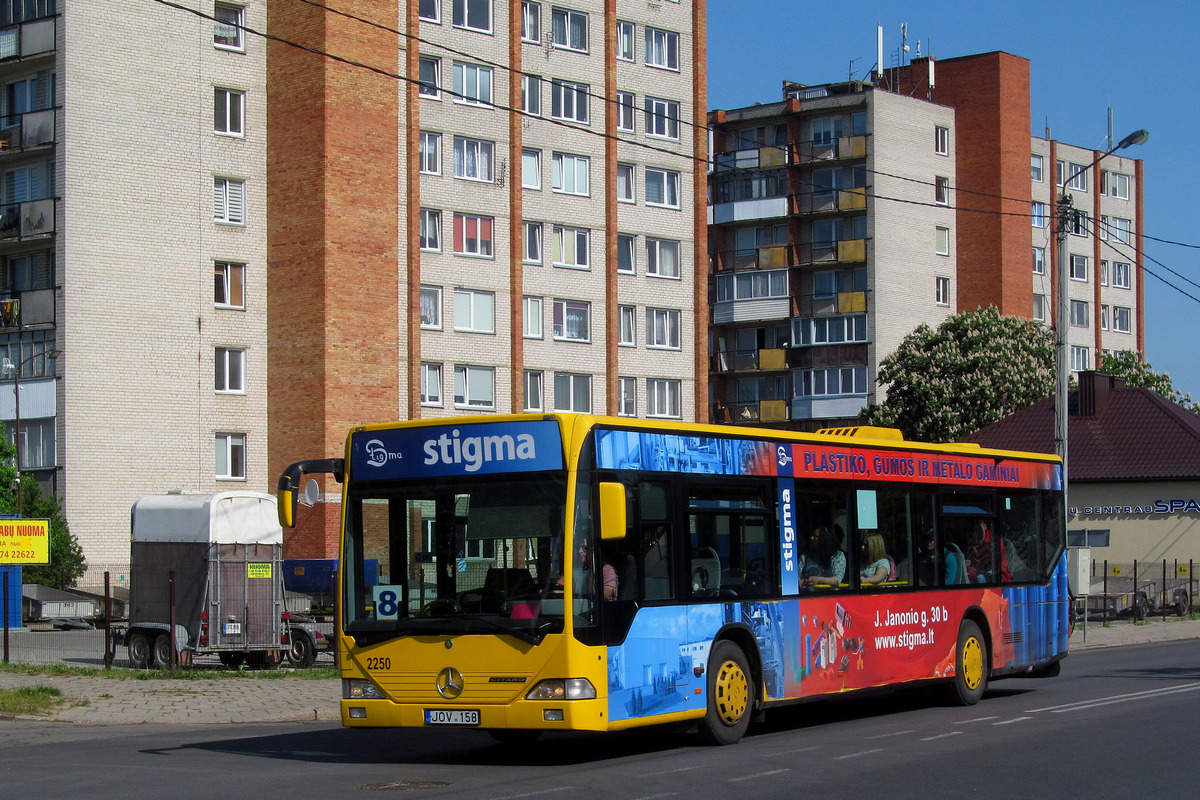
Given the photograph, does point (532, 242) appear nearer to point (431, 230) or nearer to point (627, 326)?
point (431, 230)

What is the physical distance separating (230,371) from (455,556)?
123 feet

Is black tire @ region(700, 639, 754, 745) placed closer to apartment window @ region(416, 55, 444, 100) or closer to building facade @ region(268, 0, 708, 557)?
building facade @ region(268, 0, 708, 557)

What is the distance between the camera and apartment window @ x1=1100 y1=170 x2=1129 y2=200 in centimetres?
9050

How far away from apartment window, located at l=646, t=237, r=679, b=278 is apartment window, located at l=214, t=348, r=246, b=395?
1623 cm

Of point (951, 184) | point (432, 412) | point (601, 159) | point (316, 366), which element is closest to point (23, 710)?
point (316, 366)

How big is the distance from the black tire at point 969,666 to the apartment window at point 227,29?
123 ft

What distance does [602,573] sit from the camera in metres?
11.7

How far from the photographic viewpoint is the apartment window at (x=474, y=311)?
51.0 m

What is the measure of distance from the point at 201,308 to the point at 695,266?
19767mm

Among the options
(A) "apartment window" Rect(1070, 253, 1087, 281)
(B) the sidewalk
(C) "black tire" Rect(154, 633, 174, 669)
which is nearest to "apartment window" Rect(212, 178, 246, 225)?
(C) "black tire" Rect(154, 633, 174, 669)

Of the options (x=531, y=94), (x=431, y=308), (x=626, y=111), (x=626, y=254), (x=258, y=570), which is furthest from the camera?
(x=626, y=111)

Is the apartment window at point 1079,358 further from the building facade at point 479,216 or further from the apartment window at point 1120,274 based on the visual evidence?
the building facade at point 479,216

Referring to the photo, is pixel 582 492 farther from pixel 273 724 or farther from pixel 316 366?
pixel 316 366

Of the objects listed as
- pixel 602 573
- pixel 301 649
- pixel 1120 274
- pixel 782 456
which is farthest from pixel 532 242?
pixel 1120 274
